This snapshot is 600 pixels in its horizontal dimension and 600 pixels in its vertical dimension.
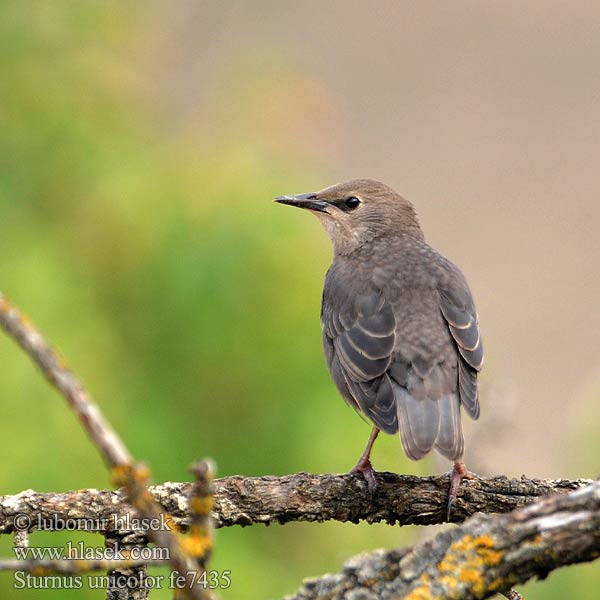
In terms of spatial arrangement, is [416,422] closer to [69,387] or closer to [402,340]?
[402,340]

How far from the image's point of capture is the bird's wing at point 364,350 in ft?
15.5

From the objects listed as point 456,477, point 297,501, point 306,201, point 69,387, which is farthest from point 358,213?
point 69,387

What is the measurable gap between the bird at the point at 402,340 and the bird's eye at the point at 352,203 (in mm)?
120

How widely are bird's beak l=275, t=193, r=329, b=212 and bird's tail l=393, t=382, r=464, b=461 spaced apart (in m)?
1.47

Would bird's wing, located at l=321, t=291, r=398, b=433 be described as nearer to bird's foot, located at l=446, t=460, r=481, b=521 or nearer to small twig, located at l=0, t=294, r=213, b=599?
bird's foot, located at l=446, t=460, r=481, b=521

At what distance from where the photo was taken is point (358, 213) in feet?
20.5

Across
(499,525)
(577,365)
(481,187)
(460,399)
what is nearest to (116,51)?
(460,399)

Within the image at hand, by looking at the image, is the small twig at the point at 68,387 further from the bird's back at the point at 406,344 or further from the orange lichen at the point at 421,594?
the bird's back at the point at 406,344

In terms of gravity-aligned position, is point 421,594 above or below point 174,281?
below

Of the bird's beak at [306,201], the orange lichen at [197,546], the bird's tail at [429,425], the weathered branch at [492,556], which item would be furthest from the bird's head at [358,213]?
the orange lichen at [197,546]

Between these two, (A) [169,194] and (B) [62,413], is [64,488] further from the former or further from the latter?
(A) [169,194]

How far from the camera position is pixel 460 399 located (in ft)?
15.8

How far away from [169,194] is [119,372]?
108cm

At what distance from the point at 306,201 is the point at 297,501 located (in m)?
2.63
